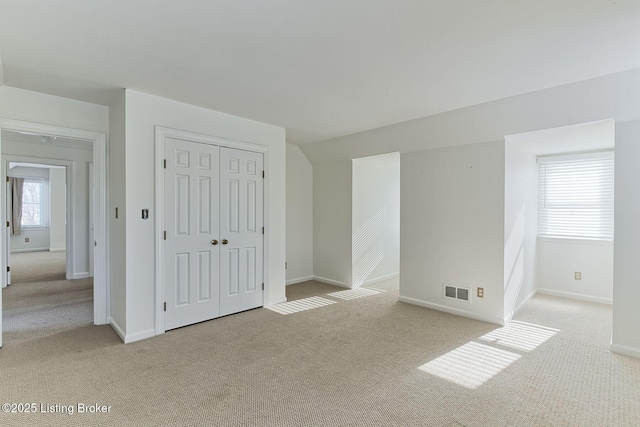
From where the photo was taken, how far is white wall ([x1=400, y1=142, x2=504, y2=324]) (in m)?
3.74

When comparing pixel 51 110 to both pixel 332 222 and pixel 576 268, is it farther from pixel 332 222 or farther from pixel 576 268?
pixel 576 268

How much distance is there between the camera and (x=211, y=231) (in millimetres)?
3738

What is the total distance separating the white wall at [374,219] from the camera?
5.34m

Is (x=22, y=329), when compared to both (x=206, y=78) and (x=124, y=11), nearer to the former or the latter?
(x=206, y=78)

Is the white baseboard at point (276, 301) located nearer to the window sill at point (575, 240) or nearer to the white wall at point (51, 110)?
the white wall at point (51, 110)

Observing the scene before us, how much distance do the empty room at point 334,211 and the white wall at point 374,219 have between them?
0.08 metres

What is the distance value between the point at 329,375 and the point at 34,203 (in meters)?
11.2

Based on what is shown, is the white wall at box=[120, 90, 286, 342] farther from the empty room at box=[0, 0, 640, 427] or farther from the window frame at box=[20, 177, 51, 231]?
the window frame at box=[20, 177, 51, 231]

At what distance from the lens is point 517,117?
3.30 metres

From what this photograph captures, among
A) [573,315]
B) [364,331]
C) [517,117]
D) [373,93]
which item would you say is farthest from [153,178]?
[573,315]

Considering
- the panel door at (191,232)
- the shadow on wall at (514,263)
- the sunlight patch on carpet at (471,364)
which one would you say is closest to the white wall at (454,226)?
the shadow on wall at (514,263)

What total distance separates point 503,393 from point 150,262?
3.29 meters

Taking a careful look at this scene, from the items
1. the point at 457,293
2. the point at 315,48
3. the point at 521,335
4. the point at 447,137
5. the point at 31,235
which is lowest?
the point at 521,335

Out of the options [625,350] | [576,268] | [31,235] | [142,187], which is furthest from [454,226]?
A: [31,235]
